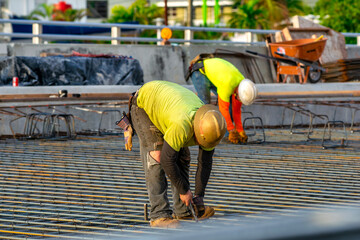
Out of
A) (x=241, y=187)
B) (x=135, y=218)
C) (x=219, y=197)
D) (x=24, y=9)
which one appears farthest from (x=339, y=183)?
(x=24, y=9)

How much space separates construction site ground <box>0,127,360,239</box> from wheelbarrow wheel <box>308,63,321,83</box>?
3172 millimetres

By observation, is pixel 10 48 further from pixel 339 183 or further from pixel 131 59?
pixel 339 183

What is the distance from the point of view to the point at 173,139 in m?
3.47

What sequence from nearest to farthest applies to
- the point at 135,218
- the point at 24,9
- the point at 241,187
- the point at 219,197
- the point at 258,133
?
the point at 135,218 → the point at 219,197 → the point at 241,187 → the point at 258,133 → the point at 24,9

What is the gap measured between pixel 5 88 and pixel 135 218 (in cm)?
553

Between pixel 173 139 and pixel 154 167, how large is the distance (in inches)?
18.6

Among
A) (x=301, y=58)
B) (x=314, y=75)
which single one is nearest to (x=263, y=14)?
(x=314, y=75)

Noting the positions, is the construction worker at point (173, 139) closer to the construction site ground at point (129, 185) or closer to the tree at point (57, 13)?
the construction site ground at point (129, 185)

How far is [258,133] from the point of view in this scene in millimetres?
10023

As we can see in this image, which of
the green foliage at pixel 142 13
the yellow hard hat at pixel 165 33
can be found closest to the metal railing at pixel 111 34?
the yellow hard hat at pixel 165 33

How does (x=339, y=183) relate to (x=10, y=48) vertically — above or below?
below

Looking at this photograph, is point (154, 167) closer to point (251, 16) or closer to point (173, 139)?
point (173, 139)

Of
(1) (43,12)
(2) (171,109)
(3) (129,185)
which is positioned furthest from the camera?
(1) (43,12)

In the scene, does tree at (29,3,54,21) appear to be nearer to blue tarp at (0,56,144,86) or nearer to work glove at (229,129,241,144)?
blue tarp at (0,56,144,86)
